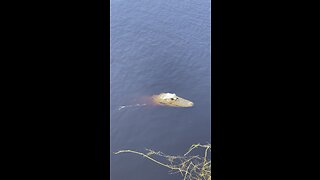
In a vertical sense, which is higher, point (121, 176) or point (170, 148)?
point (170, 148)

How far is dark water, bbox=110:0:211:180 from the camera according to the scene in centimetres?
208

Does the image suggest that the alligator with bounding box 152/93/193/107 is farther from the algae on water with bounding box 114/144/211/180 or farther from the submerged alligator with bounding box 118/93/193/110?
the algae on water with bounding box 114/144/211/180

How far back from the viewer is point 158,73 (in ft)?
8.26

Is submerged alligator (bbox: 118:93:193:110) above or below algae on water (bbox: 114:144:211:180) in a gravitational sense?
above

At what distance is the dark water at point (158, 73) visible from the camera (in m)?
2.08

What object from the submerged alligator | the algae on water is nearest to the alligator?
the submerged alligator

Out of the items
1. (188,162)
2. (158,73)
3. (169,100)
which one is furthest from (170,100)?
(188,162)

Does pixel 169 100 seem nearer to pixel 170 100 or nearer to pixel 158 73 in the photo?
pixel 170 100
